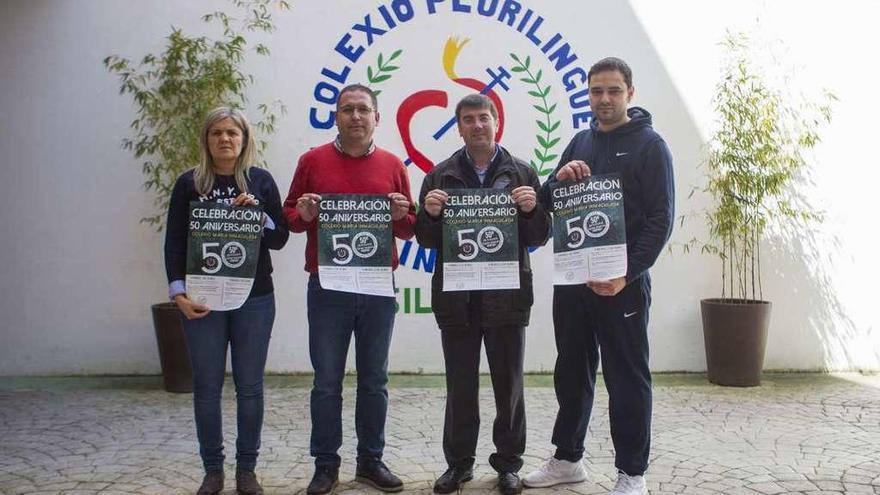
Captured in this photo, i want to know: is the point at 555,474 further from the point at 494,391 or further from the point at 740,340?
the point at 740,340

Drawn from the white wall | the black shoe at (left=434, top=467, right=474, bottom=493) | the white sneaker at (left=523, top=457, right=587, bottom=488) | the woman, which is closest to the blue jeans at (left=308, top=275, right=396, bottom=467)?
the woman

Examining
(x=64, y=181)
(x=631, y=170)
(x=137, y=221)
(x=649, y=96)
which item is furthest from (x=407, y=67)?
(x=631, y=170)

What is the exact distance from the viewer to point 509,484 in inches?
142

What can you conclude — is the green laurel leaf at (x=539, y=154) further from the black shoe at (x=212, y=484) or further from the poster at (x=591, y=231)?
the black shoe at (x=212, y=484)

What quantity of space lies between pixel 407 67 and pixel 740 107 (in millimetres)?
2690

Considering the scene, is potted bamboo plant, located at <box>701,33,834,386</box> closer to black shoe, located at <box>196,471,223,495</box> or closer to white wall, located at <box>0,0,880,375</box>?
white wall, located at <box>0,0,880,375</box>

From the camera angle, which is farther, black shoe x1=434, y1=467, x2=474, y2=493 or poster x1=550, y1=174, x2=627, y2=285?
black shoe x1=434, y1=467, x2=474, y2=493

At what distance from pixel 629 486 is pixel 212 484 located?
6.19ft

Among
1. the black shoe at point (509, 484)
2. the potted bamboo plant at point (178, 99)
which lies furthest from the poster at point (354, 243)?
the potted bamboo plant at point (178, 99)

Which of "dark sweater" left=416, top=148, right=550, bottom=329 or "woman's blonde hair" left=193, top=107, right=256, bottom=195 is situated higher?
"woman's blonde hair" left=193, top=107, right=256, bottom=195

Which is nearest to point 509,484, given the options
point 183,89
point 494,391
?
point 494,391

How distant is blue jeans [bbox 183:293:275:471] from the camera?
11.4 feet

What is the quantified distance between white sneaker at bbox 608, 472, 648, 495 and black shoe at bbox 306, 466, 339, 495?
1294mm

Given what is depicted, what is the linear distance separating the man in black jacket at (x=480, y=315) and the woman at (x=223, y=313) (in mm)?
778
